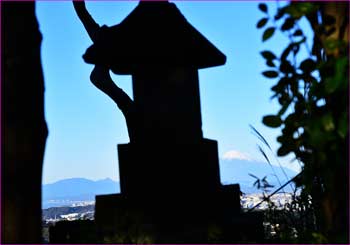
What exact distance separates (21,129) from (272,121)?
123cm

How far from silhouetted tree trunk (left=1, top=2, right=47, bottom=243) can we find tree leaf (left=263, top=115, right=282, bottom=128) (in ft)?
3.71

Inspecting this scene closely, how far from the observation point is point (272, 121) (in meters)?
2.34

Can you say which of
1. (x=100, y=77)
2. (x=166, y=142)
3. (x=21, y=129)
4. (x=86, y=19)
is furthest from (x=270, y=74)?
(x=86, y=19)

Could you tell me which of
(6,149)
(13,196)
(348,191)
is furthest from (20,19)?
(348,191)

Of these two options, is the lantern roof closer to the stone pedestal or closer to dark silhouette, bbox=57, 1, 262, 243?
dark silhouette, bbox=57, 1, 262, 243

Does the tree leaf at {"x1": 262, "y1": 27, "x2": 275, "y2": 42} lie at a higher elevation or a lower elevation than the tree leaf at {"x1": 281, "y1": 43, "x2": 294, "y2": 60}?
higher

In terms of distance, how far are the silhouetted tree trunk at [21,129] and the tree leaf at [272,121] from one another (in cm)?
113

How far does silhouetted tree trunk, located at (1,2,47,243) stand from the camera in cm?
240

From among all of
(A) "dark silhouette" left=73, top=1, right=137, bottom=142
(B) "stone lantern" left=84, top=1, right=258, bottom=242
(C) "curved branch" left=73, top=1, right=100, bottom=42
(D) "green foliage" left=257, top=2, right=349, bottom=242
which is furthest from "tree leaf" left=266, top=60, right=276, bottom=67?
(C) "curved branch" left=73, top=1, right=100, bottom=42

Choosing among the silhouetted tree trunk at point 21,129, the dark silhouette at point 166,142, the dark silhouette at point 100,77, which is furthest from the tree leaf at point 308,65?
the dark silhouette at point 100,77

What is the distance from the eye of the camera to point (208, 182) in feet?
12.7

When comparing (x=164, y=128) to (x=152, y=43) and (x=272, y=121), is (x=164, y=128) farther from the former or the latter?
(x=272, y=121)

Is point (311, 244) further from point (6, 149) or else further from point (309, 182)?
point (6, 149)

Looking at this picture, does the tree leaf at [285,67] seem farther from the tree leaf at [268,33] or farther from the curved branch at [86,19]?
the curved branch at [86,19]
